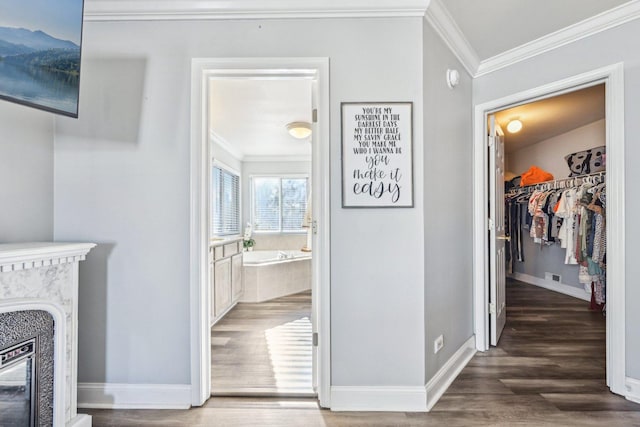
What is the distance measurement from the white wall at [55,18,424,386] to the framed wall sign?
5 centimetres

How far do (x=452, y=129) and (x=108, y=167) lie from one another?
230 centimetres

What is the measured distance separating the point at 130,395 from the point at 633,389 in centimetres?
305

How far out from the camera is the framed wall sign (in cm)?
194

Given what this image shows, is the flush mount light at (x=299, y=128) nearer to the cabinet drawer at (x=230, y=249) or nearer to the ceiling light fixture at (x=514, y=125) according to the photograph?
the cabinet drawer at (x=230, y=249)

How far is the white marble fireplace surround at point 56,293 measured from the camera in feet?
4.44

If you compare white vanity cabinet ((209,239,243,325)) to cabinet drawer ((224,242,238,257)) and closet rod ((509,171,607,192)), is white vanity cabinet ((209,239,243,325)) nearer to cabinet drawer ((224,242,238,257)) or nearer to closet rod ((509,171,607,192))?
cabinet drawer ((224,242,238,257))

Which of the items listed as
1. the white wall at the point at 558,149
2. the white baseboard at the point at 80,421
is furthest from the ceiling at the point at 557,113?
the white baseboard at the point at 80,421

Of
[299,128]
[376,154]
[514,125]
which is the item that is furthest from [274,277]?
[514,125]

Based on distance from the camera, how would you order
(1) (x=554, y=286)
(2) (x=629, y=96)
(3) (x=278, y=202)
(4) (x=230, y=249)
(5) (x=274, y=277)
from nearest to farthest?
(2) (x=629, y=96) → (4) (x=230, y=249) → (5) (x=274, y=277) → (1) (x=554, y=286) → (3) (x=278, y=202)

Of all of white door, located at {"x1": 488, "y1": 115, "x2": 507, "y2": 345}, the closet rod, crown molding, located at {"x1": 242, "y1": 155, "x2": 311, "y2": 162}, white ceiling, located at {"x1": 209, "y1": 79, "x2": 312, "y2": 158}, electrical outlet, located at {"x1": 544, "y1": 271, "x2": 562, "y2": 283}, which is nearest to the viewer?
white door, located at {"x1": 488, "y1": 115, "x2": 507, "y2": 345}

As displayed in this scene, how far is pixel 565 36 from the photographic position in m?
2.27

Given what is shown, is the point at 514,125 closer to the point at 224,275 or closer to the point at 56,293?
the point at 224,275

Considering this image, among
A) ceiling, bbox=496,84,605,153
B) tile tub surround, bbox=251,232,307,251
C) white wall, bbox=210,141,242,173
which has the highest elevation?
ceiling, bbox=496,84,605,153

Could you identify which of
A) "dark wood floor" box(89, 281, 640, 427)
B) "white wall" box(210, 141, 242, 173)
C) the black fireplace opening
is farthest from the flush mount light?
the black fireplace opening
